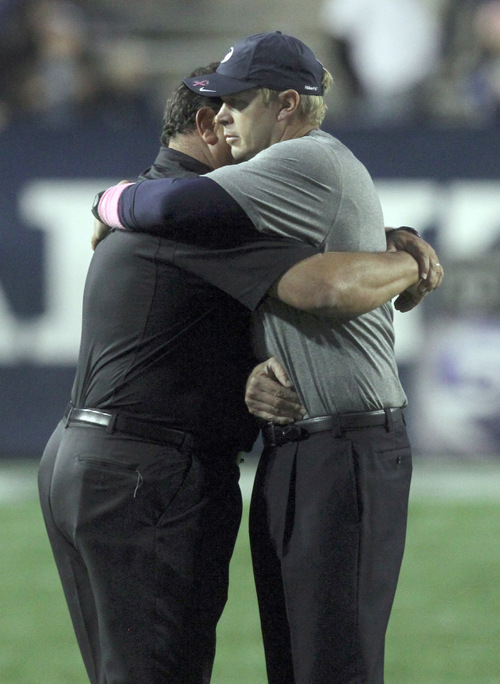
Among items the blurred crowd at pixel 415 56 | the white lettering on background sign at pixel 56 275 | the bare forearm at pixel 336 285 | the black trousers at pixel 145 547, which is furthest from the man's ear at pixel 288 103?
the blurred crowd at pixel 415 56

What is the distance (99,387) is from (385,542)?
30.4 inches

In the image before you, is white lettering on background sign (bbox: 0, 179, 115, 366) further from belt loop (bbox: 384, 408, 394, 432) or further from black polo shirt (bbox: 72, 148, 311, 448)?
belt loop (bbox: 384, 408, 394, 432)

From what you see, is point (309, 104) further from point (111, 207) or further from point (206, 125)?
point (111, 207)

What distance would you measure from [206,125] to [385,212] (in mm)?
5387

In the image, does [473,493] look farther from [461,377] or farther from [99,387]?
[99,387]

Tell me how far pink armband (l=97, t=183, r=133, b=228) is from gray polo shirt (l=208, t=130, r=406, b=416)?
0.29 metres

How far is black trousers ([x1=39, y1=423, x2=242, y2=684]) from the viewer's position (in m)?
2.89

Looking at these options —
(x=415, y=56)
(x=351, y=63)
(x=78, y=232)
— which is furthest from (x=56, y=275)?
(x=415, y=56)

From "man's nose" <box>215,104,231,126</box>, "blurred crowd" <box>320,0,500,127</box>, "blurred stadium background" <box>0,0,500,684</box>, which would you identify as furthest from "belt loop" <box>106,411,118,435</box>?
"blurred crowd" <box>320,0,500,127</box>

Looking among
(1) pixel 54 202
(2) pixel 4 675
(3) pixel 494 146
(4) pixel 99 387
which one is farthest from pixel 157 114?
(4) pixel 99 387

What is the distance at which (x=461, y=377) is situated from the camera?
828 centimetres

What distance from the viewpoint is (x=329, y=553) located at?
286 cm

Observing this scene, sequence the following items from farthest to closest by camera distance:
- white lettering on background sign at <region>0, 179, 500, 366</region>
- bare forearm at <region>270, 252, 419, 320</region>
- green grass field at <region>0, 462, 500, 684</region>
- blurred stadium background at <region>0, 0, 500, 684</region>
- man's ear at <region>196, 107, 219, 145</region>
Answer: white lettering on background sign at <region>0, 179, 500, 366</region>
blurred stadium background at <region>0, 0, 500, 684</region>
green grass field at <region>0, 462, 500, 684</region>
man's ear at <region>196, 107, 219, 145</region>
bare forearm at <region>270, 252, 419, 320</region>

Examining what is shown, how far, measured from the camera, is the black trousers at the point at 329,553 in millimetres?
2850
